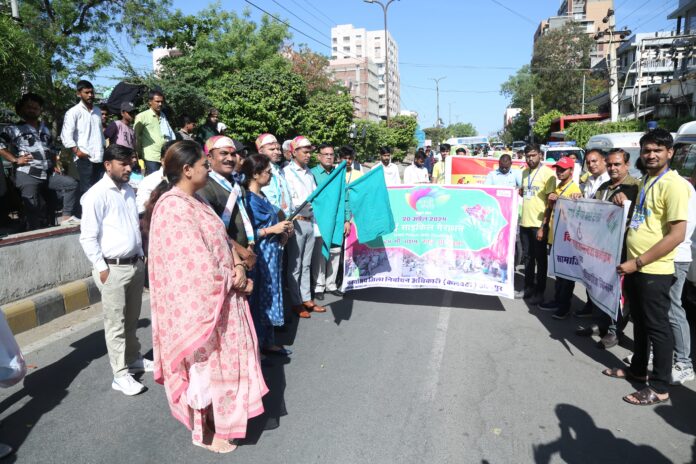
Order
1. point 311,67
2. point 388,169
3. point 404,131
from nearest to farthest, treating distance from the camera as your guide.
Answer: point 388,169
point 311,67
point 404,131

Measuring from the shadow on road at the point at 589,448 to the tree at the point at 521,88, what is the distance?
69.0 metres

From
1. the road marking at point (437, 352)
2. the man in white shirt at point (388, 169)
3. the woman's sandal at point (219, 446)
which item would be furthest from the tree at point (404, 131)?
the woman's sandal at point (219, 446)

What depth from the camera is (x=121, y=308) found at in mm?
3678

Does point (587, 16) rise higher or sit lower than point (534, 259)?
higher

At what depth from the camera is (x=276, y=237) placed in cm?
446

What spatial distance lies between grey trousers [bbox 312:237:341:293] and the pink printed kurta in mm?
3010

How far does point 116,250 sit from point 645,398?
3972mm

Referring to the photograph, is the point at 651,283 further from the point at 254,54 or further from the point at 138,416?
the point at 254,54

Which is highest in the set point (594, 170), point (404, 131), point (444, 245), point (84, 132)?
point (404, 131)

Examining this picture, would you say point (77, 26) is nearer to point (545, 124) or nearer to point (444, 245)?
point (444, 245)

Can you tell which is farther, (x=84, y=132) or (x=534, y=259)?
(x=84, y=132)

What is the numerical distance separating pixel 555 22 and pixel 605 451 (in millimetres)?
89897

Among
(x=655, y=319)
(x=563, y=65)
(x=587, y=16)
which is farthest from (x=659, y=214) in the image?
(x=587, y=16)

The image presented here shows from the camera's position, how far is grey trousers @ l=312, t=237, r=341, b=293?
6.05 metres
